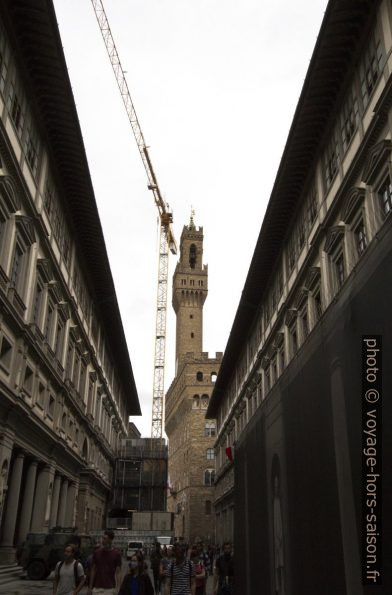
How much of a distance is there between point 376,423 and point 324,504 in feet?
3.93

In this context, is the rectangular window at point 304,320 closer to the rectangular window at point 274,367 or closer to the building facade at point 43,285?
the rectangular window at point 274,367

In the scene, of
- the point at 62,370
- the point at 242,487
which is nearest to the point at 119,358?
the point at 62,370

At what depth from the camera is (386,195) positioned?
18.1 meters

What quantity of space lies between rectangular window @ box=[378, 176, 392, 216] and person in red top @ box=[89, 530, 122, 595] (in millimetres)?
12672

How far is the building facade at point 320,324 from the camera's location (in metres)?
5.07

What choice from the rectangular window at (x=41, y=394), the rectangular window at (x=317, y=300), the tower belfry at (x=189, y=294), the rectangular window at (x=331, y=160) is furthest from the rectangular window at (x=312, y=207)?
the tower belfry at (x=189, y=294)

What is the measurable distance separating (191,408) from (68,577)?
77397 mm

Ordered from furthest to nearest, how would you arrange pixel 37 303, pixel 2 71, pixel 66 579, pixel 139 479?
pixel 139 479 → pixel 37 303 → pixel 2 71 → pixel 66 579

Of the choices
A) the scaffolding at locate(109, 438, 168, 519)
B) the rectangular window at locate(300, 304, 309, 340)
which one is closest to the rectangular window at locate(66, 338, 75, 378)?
the rectangular window at locate(300, 304, 309, 340)

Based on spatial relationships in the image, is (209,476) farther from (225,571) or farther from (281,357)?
(225,571)

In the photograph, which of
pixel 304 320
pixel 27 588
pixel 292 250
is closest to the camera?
pixel 27 588

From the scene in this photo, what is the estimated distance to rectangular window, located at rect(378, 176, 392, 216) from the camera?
17766 mm

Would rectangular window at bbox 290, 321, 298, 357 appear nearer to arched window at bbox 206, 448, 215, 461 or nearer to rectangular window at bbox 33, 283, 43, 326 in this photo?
rectangular window at bbox 33, 283, 43, 326

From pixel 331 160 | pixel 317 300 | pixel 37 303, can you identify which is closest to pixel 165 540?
pixel 37 303
